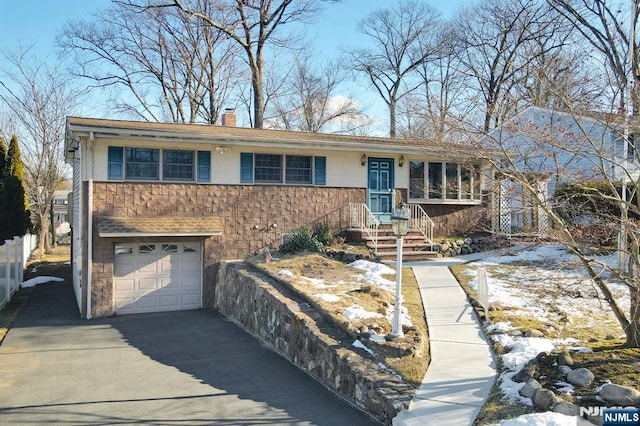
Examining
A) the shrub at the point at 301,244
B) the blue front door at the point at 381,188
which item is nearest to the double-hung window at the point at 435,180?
the blue front door at the point at 381,188

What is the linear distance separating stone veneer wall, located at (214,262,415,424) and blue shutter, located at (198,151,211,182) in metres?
2.76

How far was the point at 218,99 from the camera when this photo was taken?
104ft

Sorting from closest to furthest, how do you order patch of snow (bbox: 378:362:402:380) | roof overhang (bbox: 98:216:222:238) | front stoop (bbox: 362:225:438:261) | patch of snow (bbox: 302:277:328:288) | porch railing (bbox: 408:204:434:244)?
patch of snow (bbox: 378:362:402:380)
patch of snow (bbox: 302:277:328:288)
roof overhang (bbox: 98:216:222:238)
front stoop (bbox: 362:225:438:261)
porch railing (bbox: 408:204:434:244)

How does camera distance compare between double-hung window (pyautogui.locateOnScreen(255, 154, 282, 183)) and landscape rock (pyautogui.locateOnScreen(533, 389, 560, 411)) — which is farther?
double-hung window (pyautogui.locateOnScreen(255, 154, 282, 183))

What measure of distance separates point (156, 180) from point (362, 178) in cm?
645

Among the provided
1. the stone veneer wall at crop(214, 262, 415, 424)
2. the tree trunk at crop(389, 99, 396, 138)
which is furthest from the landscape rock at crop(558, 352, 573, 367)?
the tree trunk at crop(389, 99, 396, 138)

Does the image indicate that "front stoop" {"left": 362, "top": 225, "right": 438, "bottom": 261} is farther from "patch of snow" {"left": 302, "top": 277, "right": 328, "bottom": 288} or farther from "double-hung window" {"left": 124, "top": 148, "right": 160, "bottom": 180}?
"double-hung window" {"left": 124, "top": 148, "right": 160, "bottom": 180}

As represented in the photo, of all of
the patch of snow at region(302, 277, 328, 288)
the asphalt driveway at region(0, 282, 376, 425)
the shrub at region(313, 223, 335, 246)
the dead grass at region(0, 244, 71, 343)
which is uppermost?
the shrub at region(313, 223, 335, 246)

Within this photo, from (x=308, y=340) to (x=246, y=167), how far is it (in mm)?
7669

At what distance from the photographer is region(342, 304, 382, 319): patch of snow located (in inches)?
326

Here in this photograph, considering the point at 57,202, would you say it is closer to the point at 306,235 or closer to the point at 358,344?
the point at 306,235

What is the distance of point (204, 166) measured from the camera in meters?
14.0

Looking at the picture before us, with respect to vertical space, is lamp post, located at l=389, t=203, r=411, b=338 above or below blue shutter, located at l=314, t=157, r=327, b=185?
below

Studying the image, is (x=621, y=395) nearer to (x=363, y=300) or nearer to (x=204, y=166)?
(x=363, y=300)
